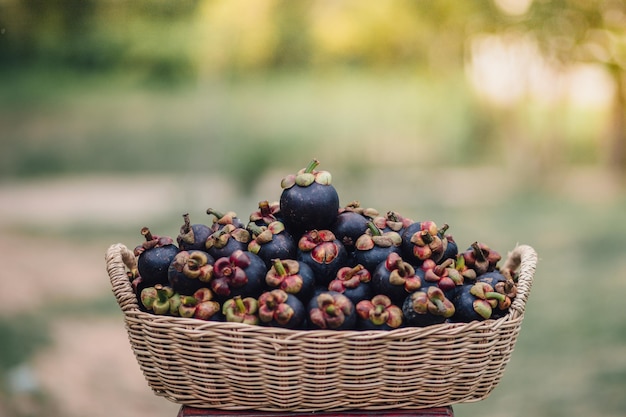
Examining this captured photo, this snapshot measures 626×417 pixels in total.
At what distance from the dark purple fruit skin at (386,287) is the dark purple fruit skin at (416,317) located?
0.06 feet

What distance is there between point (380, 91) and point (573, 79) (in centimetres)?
119

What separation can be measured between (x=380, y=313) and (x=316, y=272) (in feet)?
0.52

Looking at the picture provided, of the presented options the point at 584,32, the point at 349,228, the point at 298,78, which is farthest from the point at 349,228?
the point at 584,32

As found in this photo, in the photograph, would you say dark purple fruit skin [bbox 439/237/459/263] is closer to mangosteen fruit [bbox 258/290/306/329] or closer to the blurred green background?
mangosteen fruit [bbox 258/290/306/329]

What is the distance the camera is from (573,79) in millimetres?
4234

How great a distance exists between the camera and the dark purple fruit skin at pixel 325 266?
132cm

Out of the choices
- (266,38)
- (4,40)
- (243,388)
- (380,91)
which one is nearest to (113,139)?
→ (4,40)

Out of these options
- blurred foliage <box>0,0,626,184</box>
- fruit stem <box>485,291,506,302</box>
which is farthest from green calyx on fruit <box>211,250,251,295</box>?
blurred foliage <box>0,0,626,184</box>

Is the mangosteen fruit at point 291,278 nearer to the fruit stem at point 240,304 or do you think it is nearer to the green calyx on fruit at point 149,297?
the fruit stem at point 240,304

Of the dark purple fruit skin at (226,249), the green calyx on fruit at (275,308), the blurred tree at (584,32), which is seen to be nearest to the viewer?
the green calyx on fruit at (275,308)

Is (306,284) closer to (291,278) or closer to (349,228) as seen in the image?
(291,278)

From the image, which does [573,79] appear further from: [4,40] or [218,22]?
[4,40]

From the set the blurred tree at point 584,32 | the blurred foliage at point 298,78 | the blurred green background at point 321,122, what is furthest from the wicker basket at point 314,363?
the blurred tree at point 584,32

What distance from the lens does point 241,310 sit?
1.24 meters
